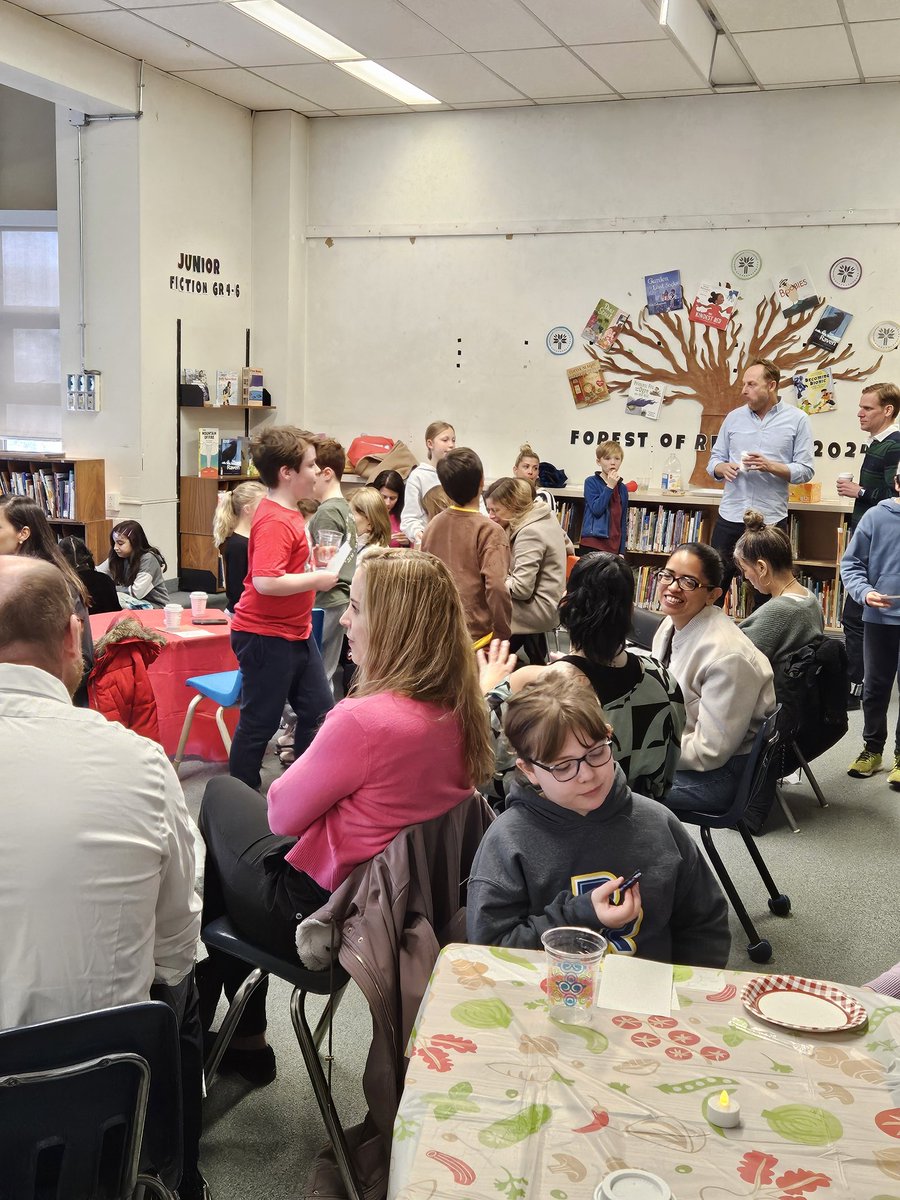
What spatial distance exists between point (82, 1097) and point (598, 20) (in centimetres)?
628

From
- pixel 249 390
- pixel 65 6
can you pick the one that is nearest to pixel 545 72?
pixel 65 6

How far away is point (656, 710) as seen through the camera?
2.95 metres

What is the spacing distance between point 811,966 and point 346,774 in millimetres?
1964

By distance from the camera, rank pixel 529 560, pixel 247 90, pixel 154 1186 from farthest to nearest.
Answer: pixel 247 90 < pixel 529 560 < pixel 154 1186

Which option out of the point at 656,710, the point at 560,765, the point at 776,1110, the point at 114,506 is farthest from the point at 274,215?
the point at 776,1110

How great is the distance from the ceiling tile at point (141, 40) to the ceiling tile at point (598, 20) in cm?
239

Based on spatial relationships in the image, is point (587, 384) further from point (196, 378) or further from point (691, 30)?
point (196, 378)

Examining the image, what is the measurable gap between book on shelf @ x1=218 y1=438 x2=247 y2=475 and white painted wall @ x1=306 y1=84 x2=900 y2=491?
2.73 feet

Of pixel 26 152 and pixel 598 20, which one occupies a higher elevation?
pixel 598 20

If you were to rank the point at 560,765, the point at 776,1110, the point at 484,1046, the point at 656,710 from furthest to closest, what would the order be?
the point at 656,710
the point at 560,765
the point at 484,1046
the point at 776,1110

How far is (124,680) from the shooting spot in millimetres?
4047

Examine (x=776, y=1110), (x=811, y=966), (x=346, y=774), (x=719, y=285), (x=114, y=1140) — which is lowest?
(x=811, y=966)

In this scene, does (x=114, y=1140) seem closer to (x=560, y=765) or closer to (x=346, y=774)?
(x=346, y=774)

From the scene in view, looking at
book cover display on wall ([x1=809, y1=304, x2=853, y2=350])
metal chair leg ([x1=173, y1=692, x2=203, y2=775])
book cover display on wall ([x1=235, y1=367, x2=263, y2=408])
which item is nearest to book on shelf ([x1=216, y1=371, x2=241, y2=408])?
book cover display on wall ([x1=235, y1=367, x2=263, y2=408])
